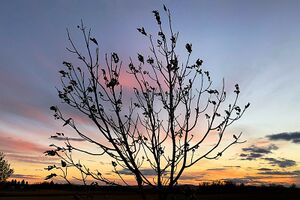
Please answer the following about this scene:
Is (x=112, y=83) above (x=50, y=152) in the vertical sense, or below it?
Result: above

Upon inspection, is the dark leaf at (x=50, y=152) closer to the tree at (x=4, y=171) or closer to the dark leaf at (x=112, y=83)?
the dark leaf at (x=112, y=83)

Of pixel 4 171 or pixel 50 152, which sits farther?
pixel 4 171

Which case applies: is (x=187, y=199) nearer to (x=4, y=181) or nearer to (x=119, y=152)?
(x=119, y=152)

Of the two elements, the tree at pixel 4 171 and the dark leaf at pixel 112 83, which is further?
the tree at pixel 4 171

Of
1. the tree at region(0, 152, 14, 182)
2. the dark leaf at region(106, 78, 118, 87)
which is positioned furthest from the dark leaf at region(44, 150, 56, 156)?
the tree at region(0, 152, 14, 182)

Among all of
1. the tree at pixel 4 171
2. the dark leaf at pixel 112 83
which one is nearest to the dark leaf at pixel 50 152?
the dark leaf at pixel 112 83

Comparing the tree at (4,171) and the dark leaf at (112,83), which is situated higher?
the tree at (4,171)

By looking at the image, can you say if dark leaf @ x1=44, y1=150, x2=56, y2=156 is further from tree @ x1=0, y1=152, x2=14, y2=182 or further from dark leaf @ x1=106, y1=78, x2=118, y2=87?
tree @ x1=0, y1=152, x2=14, y2=182

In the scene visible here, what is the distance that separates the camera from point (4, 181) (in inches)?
3406

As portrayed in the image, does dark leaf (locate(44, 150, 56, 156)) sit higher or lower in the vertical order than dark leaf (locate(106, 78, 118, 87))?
lower

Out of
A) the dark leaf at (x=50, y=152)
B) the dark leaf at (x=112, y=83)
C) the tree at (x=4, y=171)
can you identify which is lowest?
the dark leaf at (x=50, y=152)

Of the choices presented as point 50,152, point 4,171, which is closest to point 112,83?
point 50,152

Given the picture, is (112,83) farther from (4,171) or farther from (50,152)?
(4,171)

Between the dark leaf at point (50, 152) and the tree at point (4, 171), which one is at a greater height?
the tree at point (4, 171)
